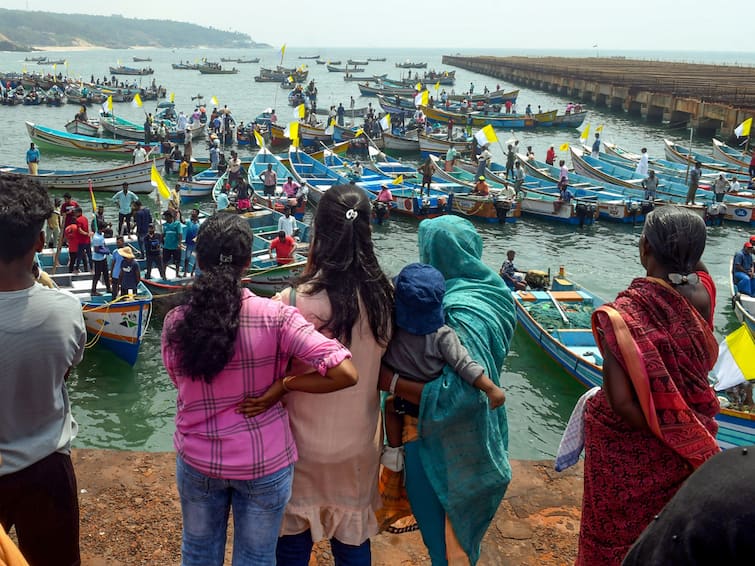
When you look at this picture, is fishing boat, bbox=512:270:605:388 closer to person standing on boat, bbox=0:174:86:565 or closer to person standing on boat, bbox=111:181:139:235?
person standing on boat, bbox=0:174:86:565

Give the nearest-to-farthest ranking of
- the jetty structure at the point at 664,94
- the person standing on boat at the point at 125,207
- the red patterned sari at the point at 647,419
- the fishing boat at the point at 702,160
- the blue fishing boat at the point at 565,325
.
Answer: the red patterned sari at the point at 647,419 < the blue fishing boat at the point at 565,325 < the person standing on boat at the point at 125,207 < the fishing boat at the point at 702,160 < the jetty structure at the point at 664,94

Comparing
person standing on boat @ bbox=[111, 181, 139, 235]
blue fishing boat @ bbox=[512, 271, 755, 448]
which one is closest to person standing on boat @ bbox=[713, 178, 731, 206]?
blue fishing boat @ bbox=[512, 271, 755, 448]

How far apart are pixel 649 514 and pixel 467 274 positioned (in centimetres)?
117

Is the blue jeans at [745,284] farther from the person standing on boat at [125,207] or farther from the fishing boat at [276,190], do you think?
the person standing on boat at [125,207]

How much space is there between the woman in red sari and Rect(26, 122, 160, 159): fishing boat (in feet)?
106

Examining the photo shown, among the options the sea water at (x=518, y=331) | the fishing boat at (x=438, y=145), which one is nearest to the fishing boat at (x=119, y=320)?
the sea water at (x=518, y=331)

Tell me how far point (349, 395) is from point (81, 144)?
3297 centimetres

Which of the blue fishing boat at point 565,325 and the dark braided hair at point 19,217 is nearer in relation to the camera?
the dark braided hair at point 19,217

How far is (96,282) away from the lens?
39.8ft

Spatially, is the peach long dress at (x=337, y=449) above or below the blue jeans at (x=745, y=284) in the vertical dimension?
above

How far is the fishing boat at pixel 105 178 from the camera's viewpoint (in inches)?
931

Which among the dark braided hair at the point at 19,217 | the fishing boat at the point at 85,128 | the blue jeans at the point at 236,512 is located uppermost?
the dark braided hair at the point at 19,217

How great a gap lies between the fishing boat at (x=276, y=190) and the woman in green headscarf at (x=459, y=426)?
607 inches

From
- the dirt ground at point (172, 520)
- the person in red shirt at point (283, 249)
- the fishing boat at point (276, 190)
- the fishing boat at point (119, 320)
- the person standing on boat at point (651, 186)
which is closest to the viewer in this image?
the dirt ground at point (172, 520)
